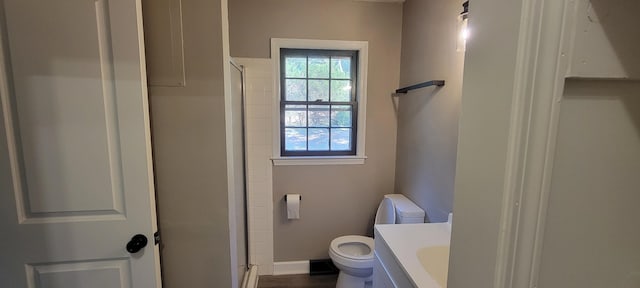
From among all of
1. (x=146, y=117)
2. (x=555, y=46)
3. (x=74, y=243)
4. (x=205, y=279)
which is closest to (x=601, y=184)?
(x=555, y=46)

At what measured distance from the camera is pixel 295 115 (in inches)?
94.7

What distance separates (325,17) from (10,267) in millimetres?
2252

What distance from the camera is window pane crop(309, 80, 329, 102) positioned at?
2.40 metres

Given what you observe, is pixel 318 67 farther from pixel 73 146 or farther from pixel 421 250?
pixel 73 146

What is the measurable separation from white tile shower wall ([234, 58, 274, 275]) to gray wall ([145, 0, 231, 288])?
3.28 ft

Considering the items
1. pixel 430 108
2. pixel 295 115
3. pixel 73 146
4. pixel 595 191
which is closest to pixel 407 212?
pixel 430 108

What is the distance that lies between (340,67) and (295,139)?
2.42ft

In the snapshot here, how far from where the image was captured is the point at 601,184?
1.56 feet

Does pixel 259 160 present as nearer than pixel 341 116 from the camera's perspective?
Yes

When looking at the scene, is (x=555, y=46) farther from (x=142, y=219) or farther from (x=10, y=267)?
(x=10, y=267)

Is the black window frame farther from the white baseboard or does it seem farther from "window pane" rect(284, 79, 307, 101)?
the white baseboard

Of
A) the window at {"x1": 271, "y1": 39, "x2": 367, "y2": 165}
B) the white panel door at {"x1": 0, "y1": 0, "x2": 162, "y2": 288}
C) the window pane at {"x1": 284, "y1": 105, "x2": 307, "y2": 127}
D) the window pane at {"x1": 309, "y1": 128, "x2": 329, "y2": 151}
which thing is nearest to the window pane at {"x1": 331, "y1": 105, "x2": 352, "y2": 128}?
the window at {"x1": 271, "y1": 39, "x2": 367, "y2": 165}

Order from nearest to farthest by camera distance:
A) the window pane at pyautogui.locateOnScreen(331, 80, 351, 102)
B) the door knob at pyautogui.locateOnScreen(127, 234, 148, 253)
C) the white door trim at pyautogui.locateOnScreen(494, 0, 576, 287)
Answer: the white door trim at pyautogui.locateOnScreen(494, 0, 576, 287)
the door knob at pyautogui.locateOnScreen(127, 234, 148, 253)
the window pane at pyautogui.locateOnScreen(331, 80, 351, 102)

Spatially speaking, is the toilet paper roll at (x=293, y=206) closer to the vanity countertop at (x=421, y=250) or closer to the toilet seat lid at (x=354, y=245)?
the toilet seat lid at (x=354, y=245)
